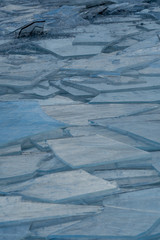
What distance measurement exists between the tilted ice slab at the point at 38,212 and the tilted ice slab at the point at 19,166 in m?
0.22

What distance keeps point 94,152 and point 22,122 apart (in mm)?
644

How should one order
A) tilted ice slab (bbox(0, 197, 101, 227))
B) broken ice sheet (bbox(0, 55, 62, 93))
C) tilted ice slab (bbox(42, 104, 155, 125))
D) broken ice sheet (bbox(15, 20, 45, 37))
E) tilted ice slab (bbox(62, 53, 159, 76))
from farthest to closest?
broken ice sheet (bbox(15, 20, 45, 37)) < tilted ice slab (bbox(62, 53, 159, 76)) < broken ice sheet (bbox(0, 55, 62, 93)) < tilted ice slab (bbox(42, 104, 155, 125)) < tilted ice slab (bbox(0, 197, 101, 227))

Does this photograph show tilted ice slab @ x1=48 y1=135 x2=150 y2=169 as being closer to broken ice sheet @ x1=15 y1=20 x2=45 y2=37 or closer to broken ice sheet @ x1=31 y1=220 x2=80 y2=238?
broken ice sheet @ x1=31 y1=220 x2=80 y2=238

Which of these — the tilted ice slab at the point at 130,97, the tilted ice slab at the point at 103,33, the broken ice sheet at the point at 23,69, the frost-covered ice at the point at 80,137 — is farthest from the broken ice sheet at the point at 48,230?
the tilted ice slab at the point at 103,33

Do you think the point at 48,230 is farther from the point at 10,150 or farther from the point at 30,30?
the point at 30,30

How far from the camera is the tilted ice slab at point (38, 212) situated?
166 cm

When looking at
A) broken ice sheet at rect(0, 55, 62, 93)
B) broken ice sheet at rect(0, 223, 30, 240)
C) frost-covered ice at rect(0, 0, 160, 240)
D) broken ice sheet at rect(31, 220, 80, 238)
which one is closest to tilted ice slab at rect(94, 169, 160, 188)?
frost-covered ice at rect(0, 0, 160, 240)

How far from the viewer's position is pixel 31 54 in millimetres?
4242

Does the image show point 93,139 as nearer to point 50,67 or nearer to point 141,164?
point 141,164

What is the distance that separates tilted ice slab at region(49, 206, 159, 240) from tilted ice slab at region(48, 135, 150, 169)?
38 cm

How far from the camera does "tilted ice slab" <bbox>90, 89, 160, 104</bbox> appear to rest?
286 centimetres

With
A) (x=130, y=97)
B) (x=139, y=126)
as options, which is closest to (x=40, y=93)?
(x=130, y=97)

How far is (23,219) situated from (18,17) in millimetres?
5260

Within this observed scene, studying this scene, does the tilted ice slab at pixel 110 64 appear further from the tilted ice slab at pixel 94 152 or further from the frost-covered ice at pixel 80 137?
the tilted ice slab at pixel 94 152
